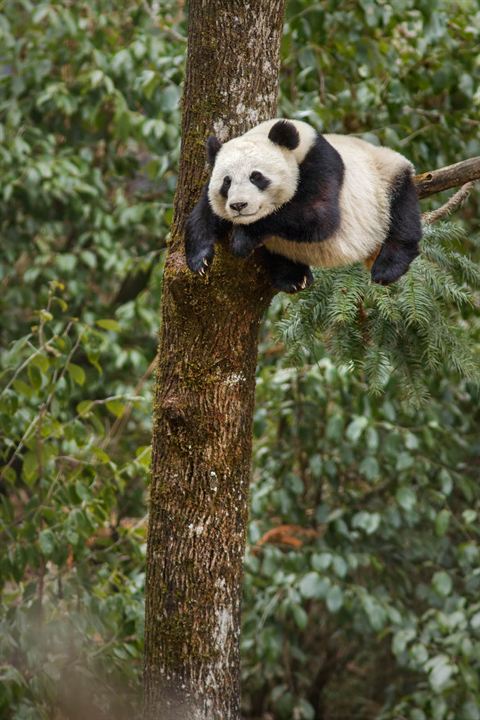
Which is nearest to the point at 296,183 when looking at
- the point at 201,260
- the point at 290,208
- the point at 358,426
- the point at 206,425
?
the point at 290,208

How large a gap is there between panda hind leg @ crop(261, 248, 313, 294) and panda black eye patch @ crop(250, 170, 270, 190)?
182 mm

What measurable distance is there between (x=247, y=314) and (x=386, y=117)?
2.47 meters

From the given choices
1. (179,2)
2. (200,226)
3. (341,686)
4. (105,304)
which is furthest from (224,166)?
(341,686)

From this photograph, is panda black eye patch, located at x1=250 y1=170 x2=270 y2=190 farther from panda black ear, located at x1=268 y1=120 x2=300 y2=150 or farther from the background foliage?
the background foliage

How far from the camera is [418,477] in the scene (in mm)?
4273

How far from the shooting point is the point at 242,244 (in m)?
2.07

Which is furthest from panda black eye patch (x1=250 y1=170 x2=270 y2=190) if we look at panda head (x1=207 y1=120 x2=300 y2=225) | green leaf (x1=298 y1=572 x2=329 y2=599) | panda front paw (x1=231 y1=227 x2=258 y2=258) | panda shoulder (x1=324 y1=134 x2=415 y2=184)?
green leaf (x1=298 y1=572 x2=329 y2=599)

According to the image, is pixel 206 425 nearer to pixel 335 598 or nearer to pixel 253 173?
pixel 253 173

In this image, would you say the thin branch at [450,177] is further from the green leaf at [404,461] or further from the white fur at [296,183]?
the green leaf at [404,461]

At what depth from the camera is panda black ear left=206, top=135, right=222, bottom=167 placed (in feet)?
6.99

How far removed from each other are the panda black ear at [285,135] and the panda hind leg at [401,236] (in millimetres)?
427

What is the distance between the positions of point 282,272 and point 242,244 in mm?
202

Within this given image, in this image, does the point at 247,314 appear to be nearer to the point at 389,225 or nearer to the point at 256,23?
the point at 389,225

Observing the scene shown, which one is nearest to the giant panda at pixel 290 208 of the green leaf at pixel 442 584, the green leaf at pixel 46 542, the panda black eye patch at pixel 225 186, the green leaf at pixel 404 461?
the panda black eye patch at pixel 225 186
